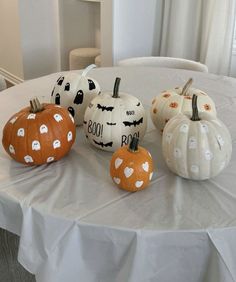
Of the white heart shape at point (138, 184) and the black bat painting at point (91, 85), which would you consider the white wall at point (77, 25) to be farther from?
the white heart shape at point (138, 184)

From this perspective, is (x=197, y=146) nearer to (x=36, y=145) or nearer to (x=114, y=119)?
(x=114, y=119)

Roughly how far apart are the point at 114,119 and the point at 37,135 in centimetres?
21

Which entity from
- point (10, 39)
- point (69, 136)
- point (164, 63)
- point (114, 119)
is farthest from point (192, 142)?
point (10, 39)

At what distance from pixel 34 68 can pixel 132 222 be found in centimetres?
300

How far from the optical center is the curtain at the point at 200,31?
8.16 feet

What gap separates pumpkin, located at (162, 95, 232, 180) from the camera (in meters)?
0.94

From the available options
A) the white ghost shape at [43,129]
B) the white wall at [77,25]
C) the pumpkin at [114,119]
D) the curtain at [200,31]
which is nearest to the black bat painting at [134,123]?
the pumpkin at [114,119]

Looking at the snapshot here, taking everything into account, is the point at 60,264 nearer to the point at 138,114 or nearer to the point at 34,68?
the point at 138,114

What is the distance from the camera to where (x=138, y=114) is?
1.08 m

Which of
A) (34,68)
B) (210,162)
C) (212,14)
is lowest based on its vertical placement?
(34,68)

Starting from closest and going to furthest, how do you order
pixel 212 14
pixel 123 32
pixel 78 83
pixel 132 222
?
pixel 132 222, pixel 78 83, pixel 212 14, pixel 123 32

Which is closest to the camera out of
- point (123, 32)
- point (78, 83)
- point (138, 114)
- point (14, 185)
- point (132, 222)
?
point (132, 222)

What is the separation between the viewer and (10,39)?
3703mm

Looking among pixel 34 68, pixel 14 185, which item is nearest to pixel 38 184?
pixel 14 185
